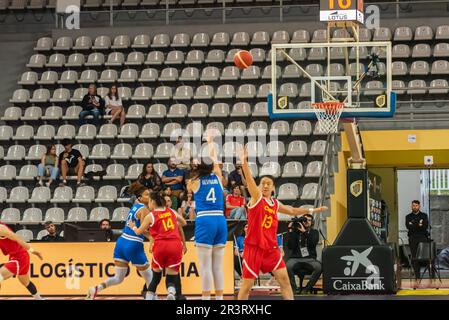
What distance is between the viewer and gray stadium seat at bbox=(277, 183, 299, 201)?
23.2 metres

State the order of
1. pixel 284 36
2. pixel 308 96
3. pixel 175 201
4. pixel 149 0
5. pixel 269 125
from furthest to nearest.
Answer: pixel 149 0 < pixel 284 36 < pixel 269 125 < pixel 308 96 < pixel 175 201

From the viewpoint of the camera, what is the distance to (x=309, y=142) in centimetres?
2539

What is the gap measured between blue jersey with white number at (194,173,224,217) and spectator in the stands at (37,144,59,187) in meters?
11.0

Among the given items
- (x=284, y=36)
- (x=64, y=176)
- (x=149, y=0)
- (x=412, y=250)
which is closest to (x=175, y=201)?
(x=64, y=176)

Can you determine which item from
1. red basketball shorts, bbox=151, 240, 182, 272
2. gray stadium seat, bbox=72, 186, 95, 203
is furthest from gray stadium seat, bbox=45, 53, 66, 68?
red basketball shorts, bbox=151, 240, 182, 272

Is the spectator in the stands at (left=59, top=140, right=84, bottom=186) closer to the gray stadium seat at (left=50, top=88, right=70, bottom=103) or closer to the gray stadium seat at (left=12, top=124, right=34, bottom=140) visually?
the gray stadium seat at (left=12, top=124, right=34, bottom=140)

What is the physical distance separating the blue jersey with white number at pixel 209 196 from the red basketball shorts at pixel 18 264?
10.6ft

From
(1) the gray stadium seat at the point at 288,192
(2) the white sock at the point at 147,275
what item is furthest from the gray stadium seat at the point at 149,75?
(2) the white sock at the point at 147,275

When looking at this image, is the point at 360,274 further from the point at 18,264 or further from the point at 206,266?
the point at 18,264

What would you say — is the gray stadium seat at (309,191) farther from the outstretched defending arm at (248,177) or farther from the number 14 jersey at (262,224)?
the outstretched defending arm at (248,177)

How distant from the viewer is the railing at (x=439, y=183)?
28.2 meters
